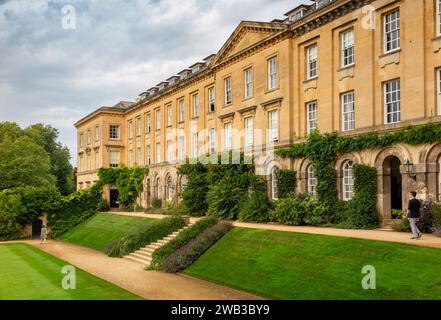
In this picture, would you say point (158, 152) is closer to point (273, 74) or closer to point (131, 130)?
point (131, 130)

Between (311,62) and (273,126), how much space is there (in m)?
5.01

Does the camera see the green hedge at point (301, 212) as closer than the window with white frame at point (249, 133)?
Yes

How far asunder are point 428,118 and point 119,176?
3827 cm

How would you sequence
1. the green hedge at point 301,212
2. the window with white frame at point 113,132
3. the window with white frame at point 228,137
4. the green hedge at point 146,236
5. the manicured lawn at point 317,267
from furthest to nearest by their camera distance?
the window with white frame at point 113,132
the window with white frame at point 228,137
the green hedge at point 146,236
the green hedge at point 301,212
the manicured lawn at point 317,267

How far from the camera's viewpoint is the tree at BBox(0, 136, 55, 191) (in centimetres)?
5812

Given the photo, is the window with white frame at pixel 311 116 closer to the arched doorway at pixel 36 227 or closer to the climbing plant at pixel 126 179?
the climbing plant at pixel 126 179

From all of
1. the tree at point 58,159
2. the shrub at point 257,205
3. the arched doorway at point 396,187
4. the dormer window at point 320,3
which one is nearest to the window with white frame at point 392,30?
the dormer window at point 320,3

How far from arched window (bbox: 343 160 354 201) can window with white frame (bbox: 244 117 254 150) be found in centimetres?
888

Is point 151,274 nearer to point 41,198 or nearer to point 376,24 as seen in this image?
point 376,24

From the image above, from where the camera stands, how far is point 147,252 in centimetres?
2506

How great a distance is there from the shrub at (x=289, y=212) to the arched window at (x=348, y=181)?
8.21 ft

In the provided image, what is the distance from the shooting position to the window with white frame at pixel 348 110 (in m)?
25.6

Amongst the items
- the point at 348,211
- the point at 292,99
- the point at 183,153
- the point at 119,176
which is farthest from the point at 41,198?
the point at 348,211

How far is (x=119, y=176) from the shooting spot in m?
52.8
